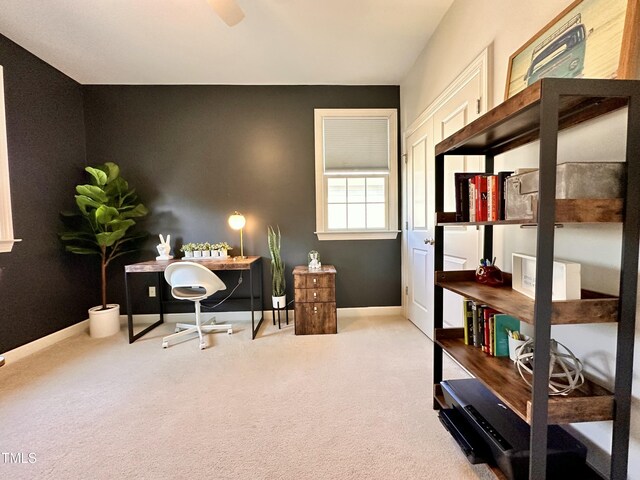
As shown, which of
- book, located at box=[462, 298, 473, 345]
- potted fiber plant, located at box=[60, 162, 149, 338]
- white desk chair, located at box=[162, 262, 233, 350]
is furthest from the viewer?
potted fiber plant, located at box=[60, 162, 149, 338]

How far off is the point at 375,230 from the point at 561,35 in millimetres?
2119

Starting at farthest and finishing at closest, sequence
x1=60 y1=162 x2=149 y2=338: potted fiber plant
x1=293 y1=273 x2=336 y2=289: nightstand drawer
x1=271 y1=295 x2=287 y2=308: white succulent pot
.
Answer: x1=271 y1=295 x2=287 y2=308: white succulent pot < x1=293 y1=273 x2=336 y2=289: nightstand drawer < x1=60 y1=162 x2=149 y2=338: potted fiber plant

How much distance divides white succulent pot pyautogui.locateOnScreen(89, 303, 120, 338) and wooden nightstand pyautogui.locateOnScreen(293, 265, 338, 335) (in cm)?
191

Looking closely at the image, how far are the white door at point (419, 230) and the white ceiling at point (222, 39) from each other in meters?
0.80

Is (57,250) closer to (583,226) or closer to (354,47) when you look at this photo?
(354,47)

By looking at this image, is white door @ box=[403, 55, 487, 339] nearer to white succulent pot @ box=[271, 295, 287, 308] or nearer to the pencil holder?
the pencil holder

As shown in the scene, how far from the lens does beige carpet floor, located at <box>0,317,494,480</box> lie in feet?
3.81

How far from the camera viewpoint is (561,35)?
3.47 ft

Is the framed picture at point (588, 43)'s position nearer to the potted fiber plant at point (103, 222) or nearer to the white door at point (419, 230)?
the white door at point (419, 230)

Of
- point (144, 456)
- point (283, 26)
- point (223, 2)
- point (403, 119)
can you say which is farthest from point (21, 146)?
point (403, 119)

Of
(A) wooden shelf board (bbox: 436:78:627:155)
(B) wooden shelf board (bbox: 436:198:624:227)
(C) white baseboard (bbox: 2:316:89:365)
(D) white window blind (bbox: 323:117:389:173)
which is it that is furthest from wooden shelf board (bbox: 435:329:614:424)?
(C) white baseboard (bbox: 2:316:89:365)

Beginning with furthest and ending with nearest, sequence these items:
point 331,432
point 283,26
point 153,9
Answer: point 283,26 < point 153,9 < point 331,432

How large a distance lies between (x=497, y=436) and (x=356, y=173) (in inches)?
98.7

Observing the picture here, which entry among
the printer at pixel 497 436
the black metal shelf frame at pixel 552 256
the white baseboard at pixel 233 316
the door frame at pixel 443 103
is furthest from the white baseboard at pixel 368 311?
the black metal shelf frame at pixel 552 256
